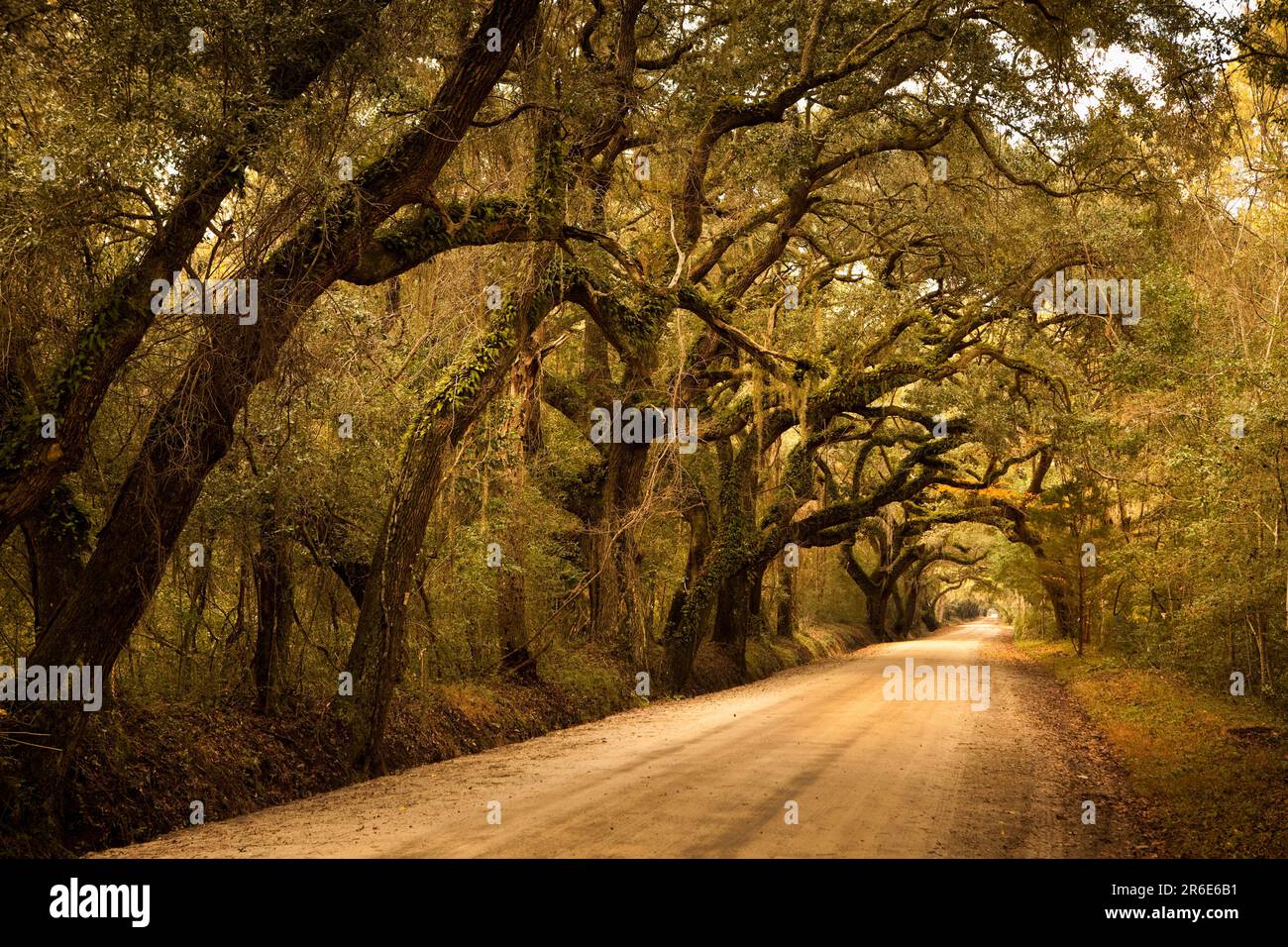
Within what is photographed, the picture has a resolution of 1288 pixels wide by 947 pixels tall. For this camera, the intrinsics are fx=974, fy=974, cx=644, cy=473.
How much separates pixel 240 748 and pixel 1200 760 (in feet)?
32.6

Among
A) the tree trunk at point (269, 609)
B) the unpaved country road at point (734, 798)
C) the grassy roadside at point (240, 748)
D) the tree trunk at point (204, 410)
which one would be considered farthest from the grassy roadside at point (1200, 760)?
the tree trunk at point (269, 609)

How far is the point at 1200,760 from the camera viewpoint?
10.5m

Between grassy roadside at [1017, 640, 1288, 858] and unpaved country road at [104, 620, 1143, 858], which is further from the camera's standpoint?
grassy roadside at [1017, 640, 1288, 858]

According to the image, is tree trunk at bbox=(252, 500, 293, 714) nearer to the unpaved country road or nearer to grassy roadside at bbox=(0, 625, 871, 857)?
grassy roadside at bbox=(0, 625, 871, 857)

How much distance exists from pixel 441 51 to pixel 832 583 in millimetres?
39213

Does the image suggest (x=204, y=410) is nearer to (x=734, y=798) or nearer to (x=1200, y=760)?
(x=734, y=798)

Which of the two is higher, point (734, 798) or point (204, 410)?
point (204, 410)

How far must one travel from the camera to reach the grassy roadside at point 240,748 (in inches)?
300

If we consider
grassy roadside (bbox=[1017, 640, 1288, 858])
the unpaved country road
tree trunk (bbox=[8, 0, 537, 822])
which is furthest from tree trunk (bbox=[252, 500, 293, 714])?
grassy roadside (bbox=[1017, 640, 1288, 858])

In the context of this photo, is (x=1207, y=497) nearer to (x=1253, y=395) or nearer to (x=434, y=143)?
(x=1253, y=395)

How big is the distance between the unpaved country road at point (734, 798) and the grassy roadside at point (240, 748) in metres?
0.34

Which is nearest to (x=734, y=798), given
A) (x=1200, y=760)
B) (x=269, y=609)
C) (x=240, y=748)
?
(x=240, y=748)

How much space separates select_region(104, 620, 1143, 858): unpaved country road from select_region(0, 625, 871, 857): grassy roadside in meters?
0.34

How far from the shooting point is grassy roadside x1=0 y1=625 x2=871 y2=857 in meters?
7.62
